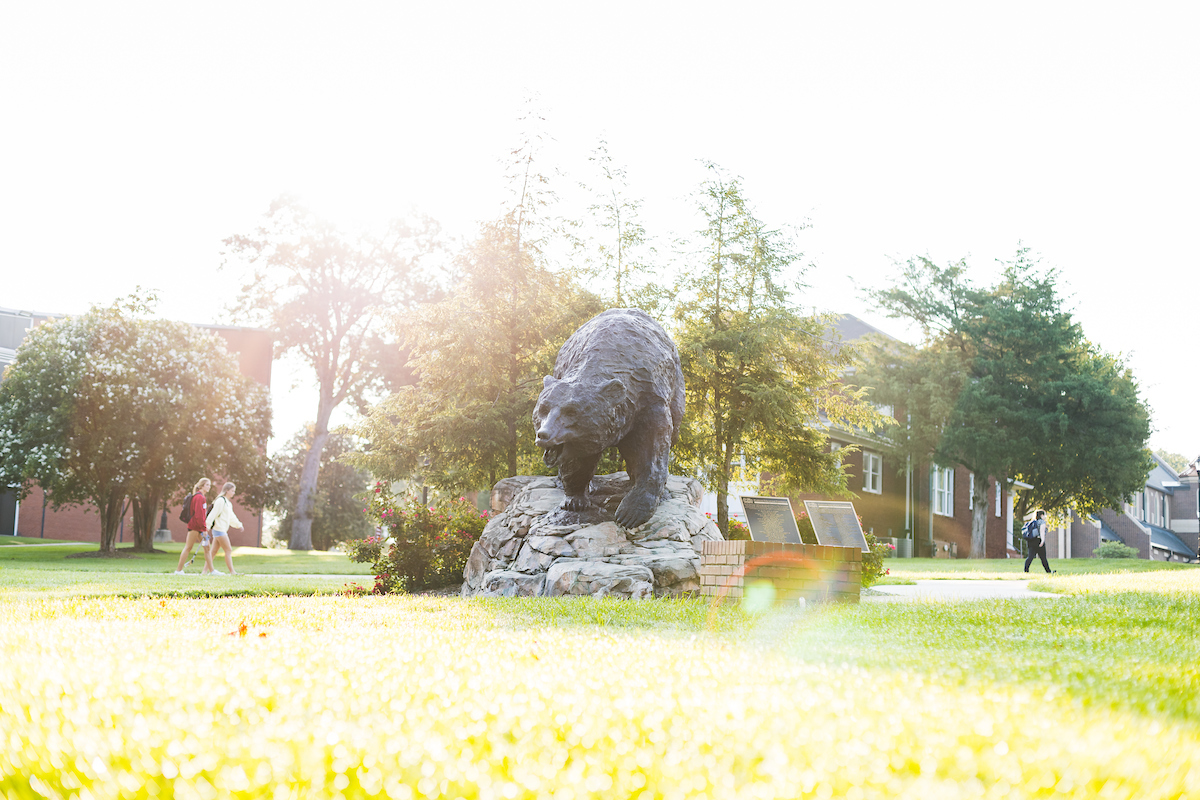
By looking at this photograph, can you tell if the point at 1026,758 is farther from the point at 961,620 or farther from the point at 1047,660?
the point at 961,620

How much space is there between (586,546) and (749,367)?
24.7 feet

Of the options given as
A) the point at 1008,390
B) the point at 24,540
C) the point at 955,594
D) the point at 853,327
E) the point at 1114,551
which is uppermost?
the point at 853,327

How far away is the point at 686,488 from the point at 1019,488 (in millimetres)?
39756

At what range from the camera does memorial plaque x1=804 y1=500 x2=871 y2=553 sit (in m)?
12.1

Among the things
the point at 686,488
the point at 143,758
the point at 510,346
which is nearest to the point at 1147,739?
the point at 143,758

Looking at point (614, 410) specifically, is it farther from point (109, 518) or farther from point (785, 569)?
point (109, 518)

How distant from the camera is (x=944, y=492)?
4159cm

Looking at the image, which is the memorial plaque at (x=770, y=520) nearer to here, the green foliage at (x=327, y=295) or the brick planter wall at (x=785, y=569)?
the brick planter wall at (x=785, y=569)

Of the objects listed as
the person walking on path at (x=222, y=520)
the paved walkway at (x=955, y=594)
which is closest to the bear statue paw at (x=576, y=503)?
the paved walkway at (x=955, y=594)

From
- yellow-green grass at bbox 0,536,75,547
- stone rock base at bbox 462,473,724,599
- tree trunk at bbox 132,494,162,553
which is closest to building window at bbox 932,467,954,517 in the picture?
tree trunk at bbox 132,494,162,553

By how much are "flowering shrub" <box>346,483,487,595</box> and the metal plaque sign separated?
3.85 m

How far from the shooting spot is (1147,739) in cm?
233

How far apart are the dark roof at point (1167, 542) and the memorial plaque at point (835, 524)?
55.5m

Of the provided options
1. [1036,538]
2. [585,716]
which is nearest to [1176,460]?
[1036,538]
